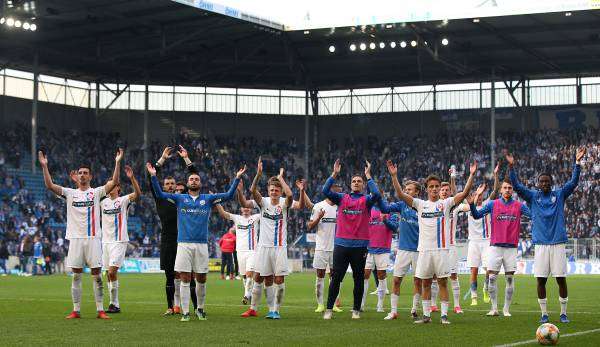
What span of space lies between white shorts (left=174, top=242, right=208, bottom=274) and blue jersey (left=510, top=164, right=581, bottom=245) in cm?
579

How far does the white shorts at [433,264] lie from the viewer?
17.4m

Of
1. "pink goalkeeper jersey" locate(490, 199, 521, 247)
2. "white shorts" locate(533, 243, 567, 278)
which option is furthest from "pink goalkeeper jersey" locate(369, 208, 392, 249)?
"white shorts" locate(533, 243, 567, 278)

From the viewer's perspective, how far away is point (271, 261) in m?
18.9

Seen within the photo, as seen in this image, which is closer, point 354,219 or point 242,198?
point 354,219

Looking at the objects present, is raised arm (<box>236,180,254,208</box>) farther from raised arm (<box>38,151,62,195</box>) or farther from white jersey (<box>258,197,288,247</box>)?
raised arm (<box>38,151,62,195</box>)

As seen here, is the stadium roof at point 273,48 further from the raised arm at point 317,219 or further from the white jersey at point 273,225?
the white jersey at point 273,225

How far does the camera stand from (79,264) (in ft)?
59.9

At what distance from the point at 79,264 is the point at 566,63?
163 feet

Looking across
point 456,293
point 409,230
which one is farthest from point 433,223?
point 456,293

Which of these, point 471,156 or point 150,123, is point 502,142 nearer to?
point 471,156

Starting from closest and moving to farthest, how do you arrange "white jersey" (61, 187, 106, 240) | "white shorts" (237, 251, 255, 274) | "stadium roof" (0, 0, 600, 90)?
"white jersey" (61, 187, 106, 240) → "white shorts" (237, 251, 255, 274) → "stadium roof" (0, 0, 600, 90)

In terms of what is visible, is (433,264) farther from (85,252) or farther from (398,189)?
(85,252)

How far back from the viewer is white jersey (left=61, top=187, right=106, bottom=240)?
18.4 meters

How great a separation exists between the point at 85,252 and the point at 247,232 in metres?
7.59
